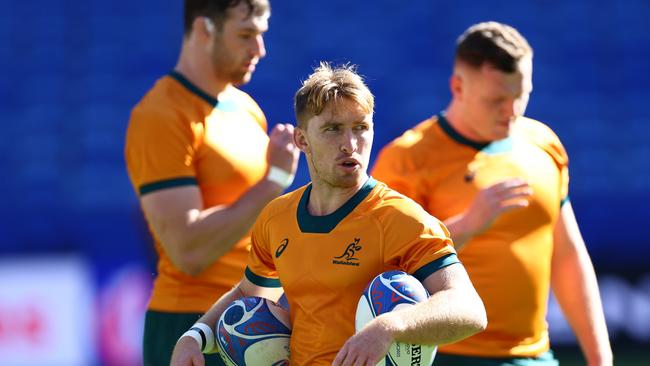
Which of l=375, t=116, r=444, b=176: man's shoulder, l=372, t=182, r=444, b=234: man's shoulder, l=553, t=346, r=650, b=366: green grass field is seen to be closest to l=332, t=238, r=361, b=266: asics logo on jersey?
l=372, t=182, r=444, b=234: man's shoulder

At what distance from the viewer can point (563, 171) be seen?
4.82m

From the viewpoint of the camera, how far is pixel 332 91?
133 inches

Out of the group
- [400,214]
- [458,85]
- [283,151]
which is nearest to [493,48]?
[458,85]

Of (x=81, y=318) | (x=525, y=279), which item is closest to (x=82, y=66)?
(x=81, y=318)

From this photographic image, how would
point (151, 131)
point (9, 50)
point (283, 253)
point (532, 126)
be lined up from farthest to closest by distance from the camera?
point (9, 50), point (532, 126), point (151, 131), point (283, 253)

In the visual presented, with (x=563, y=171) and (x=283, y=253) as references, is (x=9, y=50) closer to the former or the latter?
(x=563, y=171)

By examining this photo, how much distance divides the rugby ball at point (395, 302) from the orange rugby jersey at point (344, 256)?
0.36 feet

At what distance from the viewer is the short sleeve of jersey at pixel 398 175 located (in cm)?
459

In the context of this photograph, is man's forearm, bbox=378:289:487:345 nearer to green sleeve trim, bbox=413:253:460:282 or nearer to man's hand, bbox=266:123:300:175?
green sleeve trim, bbox=413:253:460:282

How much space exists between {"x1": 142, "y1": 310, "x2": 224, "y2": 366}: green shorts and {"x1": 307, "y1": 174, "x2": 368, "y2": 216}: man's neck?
1246 mm

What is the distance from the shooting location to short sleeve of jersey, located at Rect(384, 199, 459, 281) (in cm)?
320

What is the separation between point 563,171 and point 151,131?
5.86ft

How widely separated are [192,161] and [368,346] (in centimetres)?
188

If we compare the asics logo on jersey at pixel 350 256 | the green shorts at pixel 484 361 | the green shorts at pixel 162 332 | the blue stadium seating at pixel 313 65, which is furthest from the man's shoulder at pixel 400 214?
the blue stadium seating at pixel 313 65
